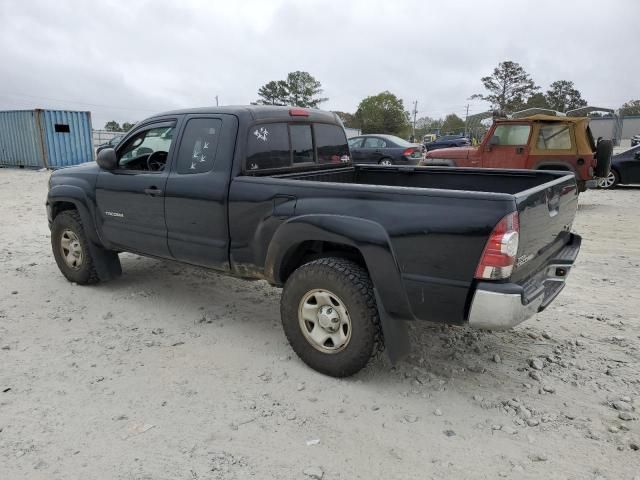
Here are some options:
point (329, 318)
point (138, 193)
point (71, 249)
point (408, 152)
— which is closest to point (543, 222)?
point (329, 318)

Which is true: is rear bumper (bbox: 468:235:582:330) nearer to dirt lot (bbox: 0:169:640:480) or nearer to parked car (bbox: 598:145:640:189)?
dirt lot (bbox: 0:169:640:480)

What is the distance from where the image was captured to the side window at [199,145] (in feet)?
12.6

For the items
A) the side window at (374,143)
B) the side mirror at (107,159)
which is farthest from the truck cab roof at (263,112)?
the side window at (374,143)

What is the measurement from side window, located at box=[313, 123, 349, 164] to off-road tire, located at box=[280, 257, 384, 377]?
1.56 m

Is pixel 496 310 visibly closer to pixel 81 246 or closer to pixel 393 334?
pixel 393 334

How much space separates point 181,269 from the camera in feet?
18.8

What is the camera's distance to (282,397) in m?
3.11

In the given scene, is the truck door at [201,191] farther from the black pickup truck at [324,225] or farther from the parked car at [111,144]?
the parked car at [111,144]

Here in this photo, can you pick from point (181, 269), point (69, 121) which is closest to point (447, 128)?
point (69, 121)

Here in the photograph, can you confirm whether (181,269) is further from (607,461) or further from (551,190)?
(607,461)

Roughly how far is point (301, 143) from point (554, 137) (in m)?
7.27

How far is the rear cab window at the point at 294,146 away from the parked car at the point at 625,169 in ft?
36.1

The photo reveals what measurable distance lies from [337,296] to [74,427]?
5.63 feet

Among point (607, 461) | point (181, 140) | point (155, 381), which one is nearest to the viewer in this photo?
point (607, 461)
